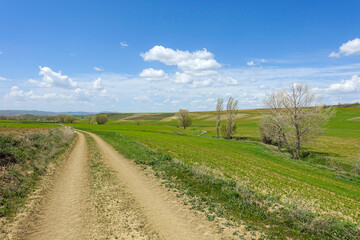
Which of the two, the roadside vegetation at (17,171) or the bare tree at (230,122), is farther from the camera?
the bare tree at (230,122)

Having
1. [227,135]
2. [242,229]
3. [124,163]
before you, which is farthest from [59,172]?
[227,135]

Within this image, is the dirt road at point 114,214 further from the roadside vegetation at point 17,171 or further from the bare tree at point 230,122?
the bare tree at point 230,122

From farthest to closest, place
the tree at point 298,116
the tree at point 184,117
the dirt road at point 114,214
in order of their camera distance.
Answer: the tree at point 184,117
the tree at point 298,116
the dirt road at point 114,214

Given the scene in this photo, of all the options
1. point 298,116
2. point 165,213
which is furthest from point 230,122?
point 165,213

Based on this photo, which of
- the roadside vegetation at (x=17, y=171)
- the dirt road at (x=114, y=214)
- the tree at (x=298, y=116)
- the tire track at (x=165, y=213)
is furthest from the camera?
the tree at (x=298, y=116)

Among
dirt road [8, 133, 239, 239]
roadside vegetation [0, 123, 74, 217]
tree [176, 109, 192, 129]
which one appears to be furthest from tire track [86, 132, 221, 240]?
tree [176, 109, 192, 129]

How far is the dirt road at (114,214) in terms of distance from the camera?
8.20 meters

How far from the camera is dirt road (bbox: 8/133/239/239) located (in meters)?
8.20

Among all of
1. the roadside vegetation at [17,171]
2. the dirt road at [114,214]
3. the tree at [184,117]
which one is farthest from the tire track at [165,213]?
the tree at [184,117]

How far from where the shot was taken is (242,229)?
8.68 metres

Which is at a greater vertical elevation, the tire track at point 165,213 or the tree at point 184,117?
the tree at point 184,117

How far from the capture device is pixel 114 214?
981 centimetres

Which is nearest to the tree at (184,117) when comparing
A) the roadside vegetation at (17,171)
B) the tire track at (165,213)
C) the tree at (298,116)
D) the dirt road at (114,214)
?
the tree at (298,116)

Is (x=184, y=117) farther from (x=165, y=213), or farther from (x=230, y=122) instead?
(x=165, y=213)
